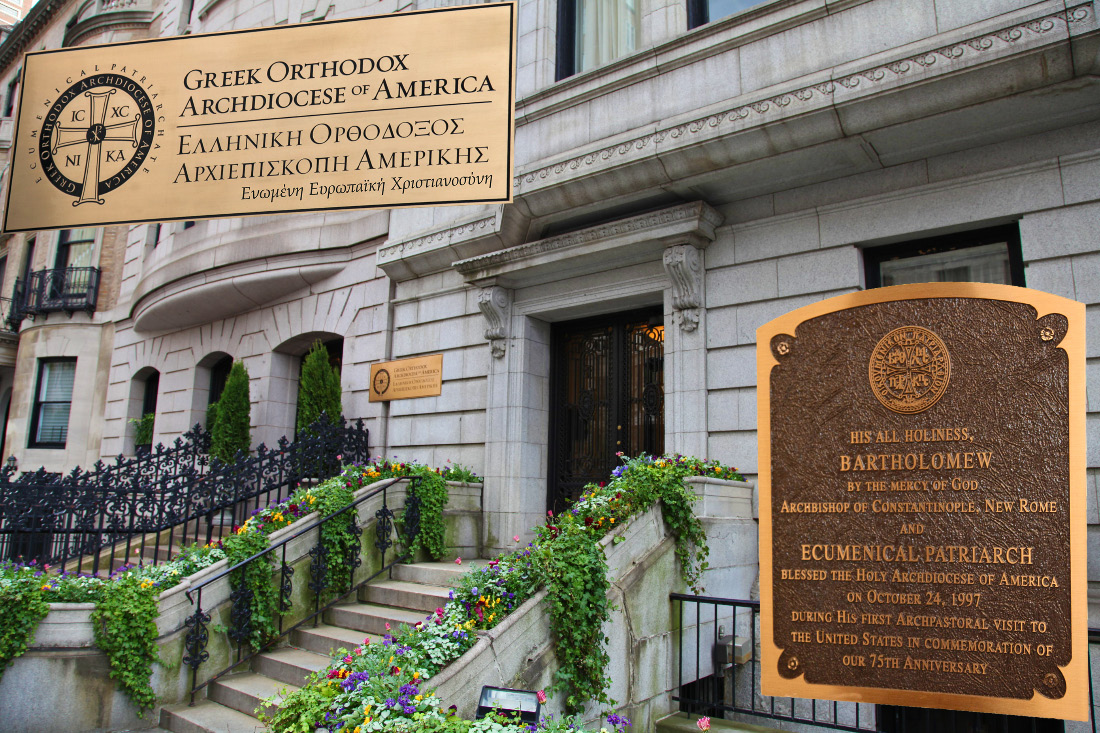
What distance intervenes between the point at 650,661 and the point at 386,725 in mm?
2391

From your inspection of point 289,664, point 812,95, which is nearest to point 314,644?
point 289,664

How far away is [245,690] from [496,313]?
548 cm

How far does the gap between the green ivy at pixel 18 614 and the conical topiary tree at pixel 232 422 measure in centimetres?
630

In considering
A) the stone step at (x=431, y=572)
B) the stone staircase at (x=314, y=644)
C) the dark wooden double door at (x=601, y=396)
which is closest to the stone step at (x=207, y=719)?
the stone staircase at (x=314, y=644)

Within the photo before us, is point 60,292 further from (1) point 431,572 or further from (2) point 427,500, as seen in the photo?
(1) point 431,572

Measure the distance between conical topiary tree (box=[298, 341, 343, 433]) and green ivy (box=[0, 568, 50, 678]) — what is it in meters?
5.29

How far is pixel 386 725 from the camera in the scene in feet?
13.7

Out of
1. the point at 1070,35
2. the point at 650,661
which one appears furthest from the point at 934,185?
the point at 650,661

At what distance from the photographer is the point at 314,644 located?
7387 millimetres

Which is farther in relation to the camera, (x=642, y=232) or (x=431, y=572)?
(x=642, y=232)

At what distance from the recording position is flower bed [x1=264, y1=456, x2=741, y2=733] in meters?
4.37

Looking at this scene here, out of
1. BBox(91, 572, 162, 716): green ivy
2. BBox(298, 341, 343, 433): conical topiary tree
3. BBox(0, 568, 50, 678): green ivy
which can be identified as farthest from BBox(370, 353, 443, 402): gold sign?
BBox(0, 568, 50, 678): green ivy

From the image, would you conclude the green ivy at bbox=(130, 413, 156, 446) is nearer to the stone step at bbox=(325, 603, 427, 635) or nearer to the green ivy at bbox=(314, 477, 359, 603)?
the green ivy at bbox=(314, 477, 359, 603)

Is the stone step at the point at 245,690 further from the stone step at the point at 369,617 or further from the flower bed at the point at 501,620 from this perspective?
the stone step at the point at 369,617
